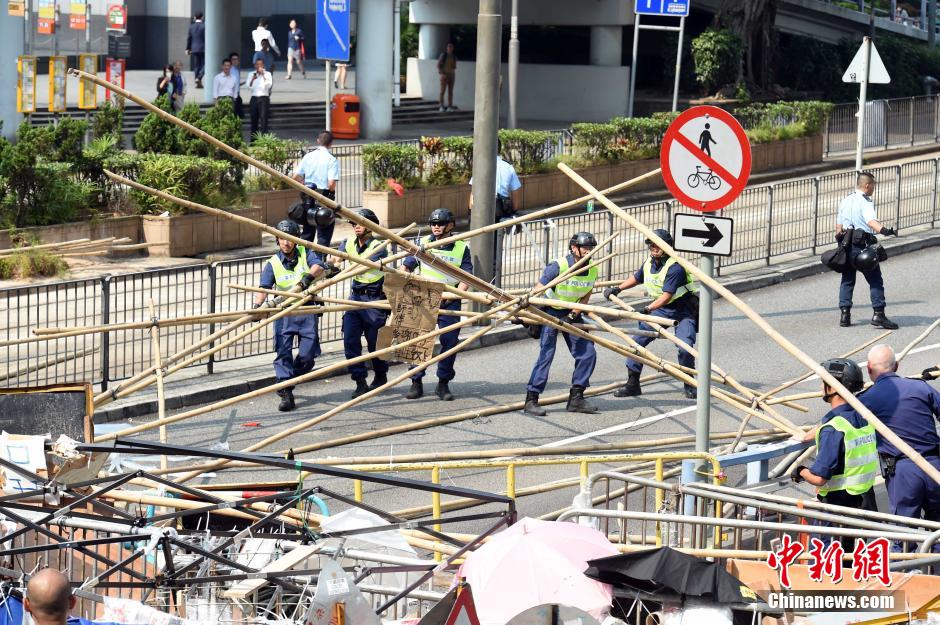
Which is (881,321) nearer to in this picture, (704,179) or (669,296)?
(669,296)

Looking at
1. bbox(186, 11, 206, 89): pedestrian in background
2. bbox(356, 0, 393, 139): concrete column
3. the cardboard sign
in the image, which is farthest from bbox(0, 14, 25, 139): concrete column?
the cardboard sign

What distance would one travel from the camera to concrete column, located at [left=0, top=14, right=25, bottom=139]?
74.5 feet

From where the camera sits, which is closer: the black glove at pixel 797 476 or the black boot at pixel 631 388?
the black glove at pixel 797 476

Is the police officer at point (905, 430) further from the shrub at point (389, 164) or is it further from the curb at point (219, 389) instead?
the shrub at point (389, 164)

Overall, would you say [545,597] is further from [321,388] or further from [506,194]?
[506,194]

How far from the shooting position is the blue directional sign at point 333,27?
76.0 ft

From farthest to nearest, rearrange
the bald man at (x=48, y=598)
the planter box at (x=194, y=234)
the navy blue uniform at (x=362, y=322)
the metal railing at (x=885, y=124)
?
the metal railing at (x=885, y=124)
the planter box at (x=194, y=234)
the navy blue uniform at (x=362, y=322)
the bald man at (x=48, y=598)

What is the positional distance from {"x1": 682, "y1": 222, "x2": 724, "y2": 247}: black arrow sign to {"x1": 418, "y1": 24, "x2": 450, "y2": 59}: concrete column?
29.7 meters

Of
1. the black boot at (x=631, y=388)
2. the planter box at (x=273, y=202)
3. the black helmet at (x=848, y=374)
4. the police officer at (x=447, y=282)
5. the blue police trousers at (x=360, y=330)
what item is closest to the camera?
the black helmet at (x=848, y=374)

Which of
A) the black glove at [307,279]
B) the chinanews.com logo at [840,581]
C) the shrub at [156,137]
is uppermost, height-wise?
the shrub at [156,137]

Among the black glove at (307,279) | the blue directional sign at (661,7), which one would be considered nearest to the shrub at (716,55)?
the blue directional sign at (661,7)

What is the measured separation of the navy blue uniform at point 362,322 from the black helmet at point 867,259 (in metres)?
5.88

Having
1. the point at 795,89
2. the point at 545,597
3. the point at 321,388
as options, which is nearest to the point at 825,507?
the point at 545,597

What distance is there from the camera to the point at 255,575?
5.96 meters
